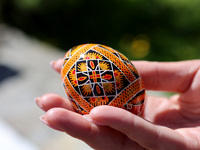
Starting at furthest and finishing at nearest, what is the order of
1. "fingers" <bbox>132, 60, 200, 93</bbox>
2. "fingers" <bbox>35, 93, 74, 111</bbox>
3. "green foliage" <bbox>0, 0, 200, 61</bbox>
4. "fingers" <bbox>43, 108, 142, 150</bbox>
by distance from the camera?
"green foliage" <bbox>0, 0, 200, 61</bbox>, "fingers" <bbox>132, 60, 200, 93</bbox>, "fingers" <bbox>35, 93, 74, 111</bbox>, "fingers" <bbox>43, 108, 142, 150</bbox>

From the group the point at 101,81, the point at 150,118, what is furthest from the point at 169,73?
the point at 101,81

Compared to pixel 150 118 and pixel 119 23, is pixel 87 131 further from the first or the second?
pixel 119 23

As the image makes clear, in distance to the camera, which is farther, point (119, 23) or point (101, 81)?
point (119, 23)

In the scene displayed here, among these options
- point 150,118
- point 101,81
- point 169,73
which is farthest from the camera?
point 169,73

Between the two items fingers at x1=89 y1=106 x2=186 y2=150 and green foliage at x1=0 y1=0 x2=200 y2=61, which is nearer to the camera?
fingers at x1=89 y1=106 x2=186 y2=150

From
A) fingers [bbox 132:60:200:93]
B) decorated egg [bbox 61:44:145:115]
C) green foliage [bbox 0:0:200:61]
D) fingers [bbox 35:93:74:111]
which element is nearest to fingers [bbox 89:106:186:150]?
decorated egg [bbox 61:44:145:115]

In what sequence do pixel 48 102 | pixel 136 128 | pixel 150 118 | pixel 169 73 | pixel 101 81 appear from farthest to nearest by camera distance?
pixel 169 73 < pixel 150 118 < pixel 48 102 < pixel 101 81 < pixel 136 128

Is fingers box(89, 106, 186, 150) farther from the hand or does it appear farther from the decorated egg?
the decorated egg
